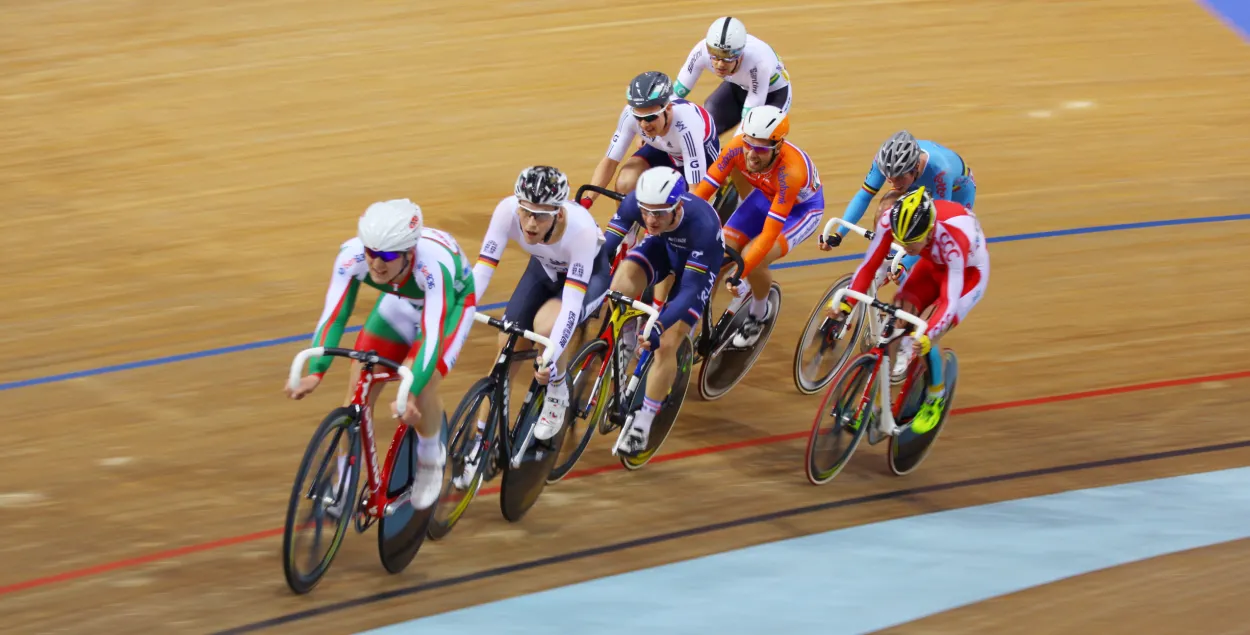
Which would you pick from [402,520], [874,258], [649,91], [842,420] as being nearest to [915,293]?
[874,258]

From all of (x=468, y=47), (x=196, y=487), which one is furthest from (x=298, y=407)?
(x=468, y=47)

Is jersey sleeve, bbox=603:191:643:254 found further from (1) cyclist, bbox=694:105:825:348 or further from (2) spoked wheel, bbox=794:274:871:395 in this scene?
(2) spoked wheel, bbox=794:274:871:395

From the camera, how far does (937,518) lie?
18.8ft

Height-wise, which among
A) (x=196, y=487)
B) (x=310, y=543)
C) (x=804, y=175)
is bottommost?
(x=196, y=487)

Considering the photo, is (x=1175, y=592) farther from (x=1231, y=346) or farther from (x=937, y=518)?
(x=1231, y=346)

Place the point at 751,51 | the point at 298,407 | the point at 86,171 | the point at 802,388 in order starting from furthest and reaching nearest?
1. the point at 86,171
2. the point at 751,51
3. the point at 802,388
4. the point at 298,407

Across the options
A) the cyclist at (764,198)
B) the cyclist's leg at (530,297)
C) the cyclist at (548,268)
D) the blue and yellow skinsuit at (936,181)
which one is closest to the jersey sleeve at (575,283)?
the cyclist at (548,268)

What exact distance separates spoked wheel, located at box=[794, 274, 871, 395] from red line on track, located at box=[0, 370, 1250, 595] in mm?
399

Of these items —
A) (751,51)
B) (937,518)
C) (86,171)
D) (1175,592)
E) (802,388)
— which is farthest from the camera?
(86,171)

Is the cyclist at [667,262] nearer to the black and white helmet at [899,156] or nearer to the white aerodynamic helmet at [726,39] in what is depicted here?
the black and white helmet at [899,156]

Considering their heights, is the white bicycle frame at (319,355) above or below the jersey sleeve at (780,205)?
below

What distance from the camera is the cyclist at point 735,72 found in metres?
6.98

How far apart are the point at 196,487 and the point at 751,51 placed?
354 centimetres

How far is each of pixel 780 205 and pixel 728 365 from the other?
0.89m
